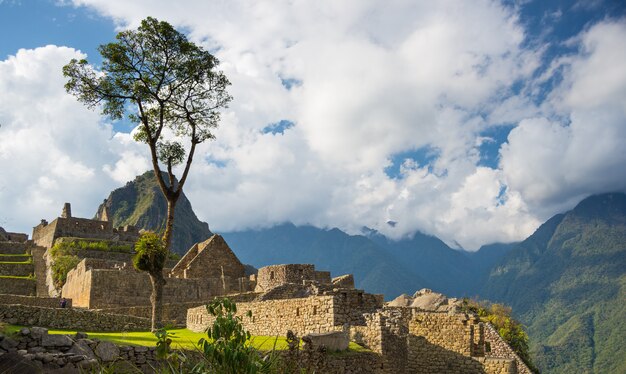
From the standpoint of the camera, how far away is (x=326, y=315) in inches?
745

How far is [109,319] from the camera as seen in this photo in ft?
75.2

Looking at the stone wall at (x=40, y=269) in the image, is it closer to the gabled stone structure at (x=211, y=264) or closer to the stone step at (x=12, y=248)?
the stone step at (x=12, y=248)

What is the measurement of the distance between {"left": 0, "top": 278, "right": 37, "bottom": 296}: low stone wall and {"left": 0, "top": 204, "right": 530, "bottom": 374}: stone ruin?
4.96 m

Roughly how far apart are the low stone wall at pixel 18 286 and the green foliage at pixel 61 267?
5.15 feet

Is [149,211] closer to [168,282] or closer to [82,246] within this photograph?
[82,246]

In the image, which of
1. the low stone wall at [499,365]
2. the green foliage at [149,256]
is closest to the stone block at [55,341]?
the green foliage at [149,256]

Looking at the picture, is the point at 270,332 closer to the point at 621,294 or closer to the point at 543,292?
the point at 621,294

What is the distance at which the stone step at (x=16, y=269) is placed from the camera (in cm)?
4360

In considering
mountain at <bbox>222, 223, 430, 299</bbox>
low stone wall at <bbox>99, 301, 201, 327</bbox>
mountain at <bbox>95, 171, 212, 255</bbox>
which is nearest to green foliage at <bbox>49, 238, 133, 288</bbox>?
low stone wall at <bbox>99, 301, 201, 327</bbox>

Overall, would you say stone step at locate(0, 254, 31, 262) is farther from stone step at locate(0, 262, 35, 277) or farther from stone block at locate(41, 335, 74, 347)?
stone block at locate(41, 335, 74, 347)

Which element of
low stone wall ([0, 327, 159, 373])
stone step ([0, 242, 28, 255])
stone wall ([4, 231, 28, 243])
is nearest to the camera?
low stone wall ([0, 327, 159, 373])

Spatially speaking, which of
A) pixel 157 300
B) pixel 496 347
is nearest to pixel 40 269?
pixel 157 300

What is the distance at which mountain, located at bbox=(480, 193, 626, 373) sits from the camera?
254ft

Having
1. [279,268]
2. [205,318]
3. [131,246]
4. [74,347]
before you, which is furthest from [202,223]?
[74,347]
